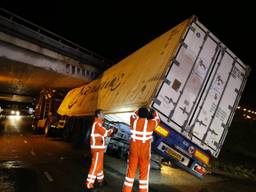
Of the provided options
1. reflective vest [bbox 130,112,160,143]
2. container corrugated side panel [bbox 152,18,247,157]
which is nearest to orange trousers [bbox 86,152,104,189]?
reflective vest [bbox 130,112,160,143]

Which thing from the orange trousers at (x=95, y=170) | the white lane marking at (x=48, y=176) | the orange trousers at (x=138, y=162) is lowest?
the white lane marking at (x=48, y=176)

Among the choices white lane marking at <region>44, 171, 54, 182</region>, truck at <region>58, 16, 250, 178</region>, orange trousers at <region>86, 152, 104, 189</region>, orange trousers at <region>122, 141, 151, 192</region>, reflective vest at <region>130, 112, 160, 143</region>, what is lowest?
white lane marking at <region>44, 171, 54, 182</region>

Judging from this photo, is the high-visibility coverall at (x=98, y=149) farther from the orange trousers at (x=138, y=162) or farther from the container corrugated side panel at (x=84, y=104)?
the container corrugated side panel at (x=84, y=104)

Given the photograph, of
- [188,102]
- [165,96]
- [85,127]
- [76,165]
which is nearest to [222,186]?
[188,102]

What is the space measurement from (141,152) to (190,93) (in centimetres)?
238

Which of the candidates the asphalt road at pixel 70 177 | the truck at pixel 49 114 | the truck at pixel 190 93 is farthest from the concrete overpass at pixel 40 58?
the truck at pixel 190 93

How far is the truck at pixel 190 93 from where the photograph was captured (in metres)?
7.36

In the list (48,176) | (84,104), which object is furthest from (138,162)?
(84,104)

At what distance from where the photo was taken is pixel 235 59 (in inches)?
351

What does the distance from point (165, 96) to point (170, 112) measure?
0.38 metres

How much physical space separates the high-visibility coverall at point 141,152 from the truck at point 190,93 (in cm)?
91

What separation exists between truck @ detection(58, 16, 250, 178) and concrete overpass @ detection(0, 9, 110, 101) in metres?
8.48

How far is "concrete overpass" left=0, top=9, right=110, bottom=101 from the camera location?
15297 mm

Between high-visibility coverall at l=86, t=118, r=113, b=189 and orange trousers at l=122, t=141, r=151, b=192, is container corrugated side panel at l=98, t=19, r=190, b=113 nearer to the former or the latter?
high-visibility coverall at l=86, t=118, r=113, b=189
